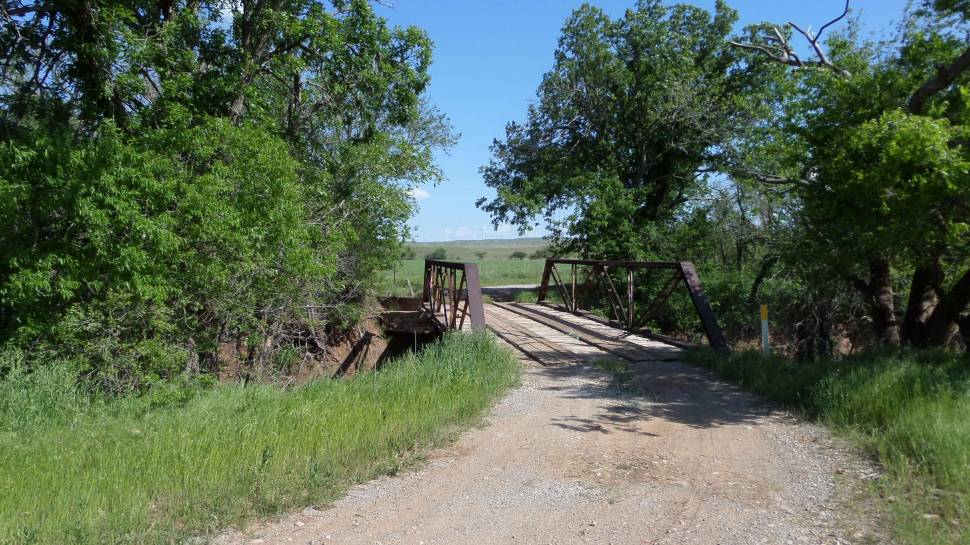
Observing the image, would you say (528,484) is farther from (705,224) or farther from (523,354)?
(705,224)

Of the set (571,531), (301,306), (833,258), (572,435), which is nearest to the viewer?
(571,531)

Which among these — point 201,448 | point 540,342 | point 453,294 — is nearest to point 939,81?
point 540,342

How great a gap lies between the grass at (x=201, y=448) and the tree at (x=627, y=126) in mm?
14348

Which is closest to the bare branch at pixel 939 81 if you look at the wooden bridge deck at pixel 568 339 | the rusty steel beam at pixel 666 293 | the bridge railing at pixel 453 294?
the rusty steel beam at pixel 666 293

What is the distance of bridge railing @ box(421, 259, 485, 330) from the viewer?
10.5 metres

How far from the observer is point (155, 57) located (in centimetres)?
1088

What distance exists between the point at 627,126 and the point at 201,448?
19.9 metres

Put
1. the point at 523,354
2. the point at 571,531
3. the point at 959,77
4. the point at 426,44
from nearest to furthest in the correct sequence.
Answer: the point at 571,531 < the point at 959,77 < the point at 523,354 < the point at 426,44

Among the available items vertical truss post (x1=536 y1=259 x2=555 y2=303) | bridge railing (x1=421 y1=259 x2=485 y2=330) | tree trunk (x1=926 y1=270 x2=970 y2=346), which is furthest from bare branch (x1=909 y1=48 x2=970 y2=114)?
vertical truss post (x1=536 y1=259 x2=555 y2=303)

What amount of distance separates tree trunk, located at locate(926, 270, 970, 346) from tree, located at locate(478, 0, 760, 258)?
10756 millimetres

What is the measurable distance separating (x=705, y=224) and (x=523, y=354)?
13309 millimetres

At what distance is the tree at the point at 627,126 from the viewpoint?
2105cm

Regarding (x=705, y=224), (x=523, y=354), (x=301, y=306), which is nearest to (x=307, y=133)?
(x=301, y=306)

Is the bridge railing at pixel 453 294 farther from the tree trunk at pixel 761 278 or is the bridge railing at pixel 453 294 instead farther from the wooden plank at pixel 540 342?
the tree trunk at pixel 761 278
